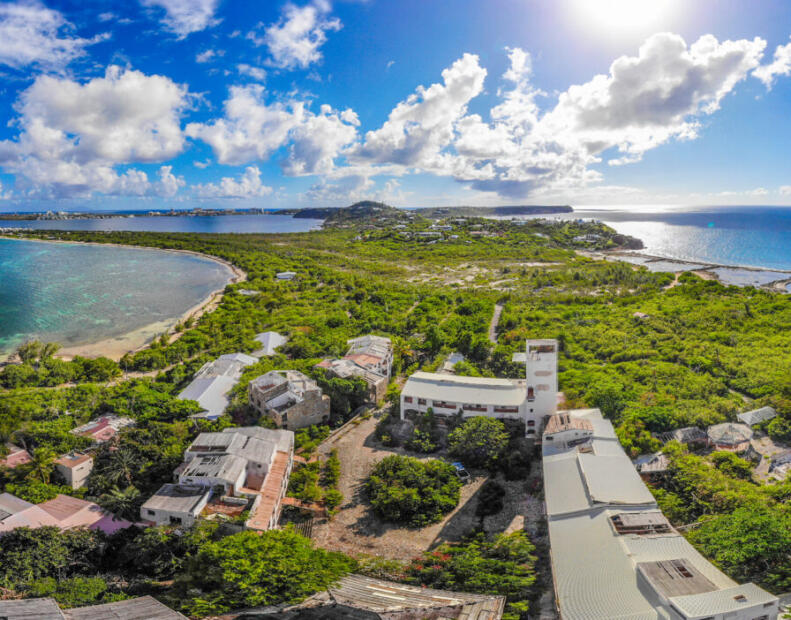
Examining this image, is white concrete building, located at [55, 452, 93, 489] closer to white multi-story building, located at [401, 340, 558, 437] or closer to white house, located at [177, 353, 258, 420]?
white house, located at [177, 353, 258, 420]

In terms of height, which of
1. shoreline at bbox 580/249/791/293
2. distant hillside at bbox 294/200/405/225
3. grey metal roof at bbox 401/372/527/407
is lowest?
grey metal roof at bbox 401/372/527/407

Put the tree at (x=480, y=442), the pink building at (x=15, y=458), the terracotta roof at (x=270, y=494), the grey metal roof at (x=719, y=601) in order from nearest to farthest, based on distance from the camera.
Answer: the grey metal roof at (x=719, y=601) → the terracotta roof at (x=270, y=494) → the pink building at (x=15, y=458) → the tree at (x=480, y=442)

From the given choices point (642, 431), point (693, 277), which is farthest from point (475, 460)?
point (693, 277)

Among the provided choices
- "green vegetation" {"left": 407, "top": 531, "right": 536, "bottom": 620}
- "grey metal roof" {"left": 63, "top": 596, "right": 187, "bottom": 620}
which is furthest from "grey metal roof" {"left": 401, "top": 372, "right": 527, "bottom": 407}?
"grey metal roof" {"left": 63, "top": 596, "right": 187, "bottom": 620}

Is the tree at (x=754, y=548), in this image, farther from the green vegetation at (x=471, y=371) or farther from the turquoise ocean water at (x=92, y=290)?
the turquoise ocean water at (x=92, y=290)

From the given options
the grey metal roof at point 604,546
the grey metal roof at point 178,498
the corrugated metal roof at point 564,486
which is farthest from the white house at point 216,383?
the grey metal roof at point 604,546

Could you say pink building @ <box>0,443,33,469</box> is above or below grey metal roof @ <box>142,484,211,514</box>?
below

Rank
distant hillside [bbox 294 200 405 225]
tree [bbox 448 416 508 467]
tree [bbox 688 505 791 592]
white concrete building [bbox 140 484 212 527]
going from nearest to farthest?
tree [bbox 688 505 791 592] → white concrete building [bbox 140 484 212 527] → tree [bbox 448 416 508 467] → distant hillside [bbox 294 200 405 225]

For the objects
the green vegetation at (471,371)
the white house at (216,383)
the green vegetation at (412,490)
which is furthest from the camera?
the white house at (216,383)
